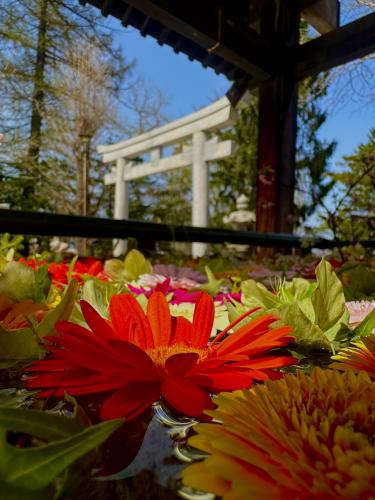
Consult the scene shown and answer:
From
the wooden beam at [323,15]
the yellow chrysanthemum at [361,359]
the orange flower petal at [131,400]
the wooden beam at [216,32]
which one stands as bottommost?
the orange flower petal at [131,400]

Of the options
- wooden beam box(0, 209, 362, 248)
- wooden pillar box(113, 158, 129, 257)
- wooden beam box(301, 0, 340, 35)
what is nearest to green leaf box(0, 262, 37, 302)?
wooden beam box(0, 209, 362, 248)

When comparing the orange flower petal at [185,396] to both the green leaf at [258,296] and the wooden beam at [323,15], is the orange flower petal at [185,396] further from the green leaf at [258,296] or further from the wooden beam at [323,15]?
the wooden beam at [323,15]

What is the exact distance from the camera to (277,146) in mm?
2756

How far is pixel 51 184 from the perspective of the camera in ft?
12.8

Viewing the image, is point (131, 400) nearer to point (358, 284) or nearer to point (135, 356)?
point (135, 356)

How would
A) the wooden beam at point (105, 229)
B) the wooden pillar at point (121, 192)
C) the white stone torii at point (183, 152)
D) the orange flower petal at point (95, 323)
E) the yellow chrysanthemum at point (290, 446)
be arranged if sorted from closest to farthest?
the yellow chrysanthemum at point (290, 446) < the orange flower petal at point (95, 323) < the wooden beam at point (105, 229) < the white stone torii at point (183, 152) < the wooden pillar at point (121, 192)

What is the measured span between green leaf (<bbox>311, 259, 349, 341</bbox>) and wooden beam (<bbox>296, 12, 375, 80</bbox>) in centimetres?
236

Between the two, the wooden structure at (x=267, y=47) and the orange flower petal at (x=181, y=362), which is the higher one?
the wooden structure at (x=267, y=47)

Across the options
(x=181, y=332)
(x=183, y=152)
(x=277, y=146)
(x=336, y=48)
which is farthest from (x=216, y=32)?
(x=183, y=152)

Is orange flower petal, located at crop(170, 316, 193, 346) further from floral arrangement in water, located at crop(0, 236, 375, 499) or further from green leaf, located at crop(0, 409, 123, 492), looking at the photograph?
green leaf, located at crop(0, 409, 123, 492)

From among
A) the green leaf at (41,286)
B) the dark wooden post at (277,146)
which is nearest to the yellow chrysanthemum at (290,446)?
the green leaf at (41,286)

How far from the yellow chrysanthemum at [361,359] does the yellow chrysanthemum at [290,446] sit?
53 mm

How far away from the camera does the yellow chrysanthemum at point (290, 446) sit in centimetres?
10

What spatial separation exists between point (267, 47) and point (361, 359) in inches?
106
